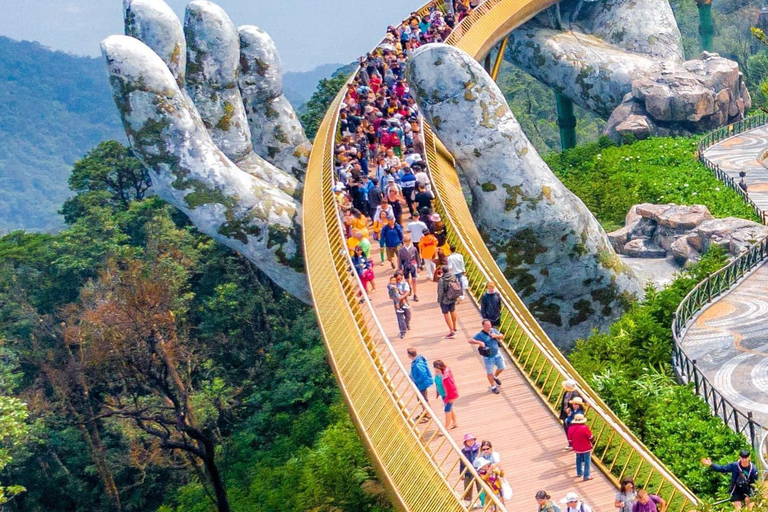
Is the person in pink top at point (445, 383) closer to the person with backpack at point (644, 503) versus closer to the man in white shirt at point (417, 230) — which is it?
the person with backpack at point (644, 503)

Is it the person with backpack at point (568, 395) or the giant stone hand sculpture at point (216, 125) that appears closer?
the person with backpack at point (568, 395)

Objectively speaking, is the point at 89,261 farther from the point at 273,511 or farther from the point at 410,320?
the point at 410,320

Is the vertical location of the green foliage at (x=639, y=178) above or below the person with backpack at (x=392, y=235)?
below

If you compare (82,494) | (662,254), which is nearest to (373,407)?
(662,254)

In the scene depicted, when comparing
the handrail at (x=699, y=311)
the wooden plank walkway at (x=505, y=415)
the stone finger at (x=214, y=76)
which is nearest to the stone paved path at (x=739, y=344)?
the handrail at (x=699, y=311)

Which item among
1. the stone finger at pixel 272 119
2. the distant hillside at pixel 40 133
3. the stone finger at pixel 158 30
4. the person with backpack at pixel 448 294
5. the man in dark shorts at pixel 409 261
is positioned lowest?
the person with backpack at pixel 448 294

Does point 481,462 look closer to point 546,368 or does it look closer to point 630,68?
point 546,368

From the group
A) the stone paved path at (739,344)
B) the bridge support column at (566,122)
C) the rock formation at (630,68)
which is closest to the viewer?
the stone paved path at (739,344)
